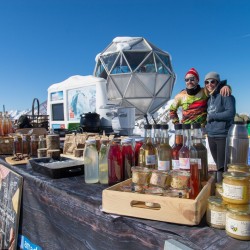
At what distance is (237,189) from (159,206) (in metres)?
0.35

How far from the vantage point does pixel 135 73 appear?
16.0 metres

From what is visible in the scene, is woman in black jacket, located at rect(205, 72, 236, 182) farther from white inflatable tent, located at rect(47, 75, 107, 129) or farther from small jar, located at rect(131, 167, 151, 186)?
white inflatable tent, located at rect(47, 75, 107, 129)

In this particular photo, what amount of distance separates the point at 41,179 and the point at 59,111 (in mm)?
10768

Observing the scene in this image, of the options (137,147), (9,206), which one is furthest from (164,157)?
(9,206)

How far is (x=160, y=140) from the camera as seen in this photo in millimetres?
1553

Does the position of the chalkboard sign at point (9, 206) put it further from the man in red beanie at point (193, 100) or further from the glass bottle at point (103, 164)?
the man in red beanie at point (193, 100)

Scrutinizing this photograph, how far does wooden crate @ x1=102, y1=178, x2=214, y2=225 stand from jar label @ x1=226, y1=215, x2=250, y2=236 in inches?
5.2

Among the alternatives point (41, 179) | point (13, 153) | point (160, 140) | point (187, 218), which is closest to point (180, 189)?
point (187, 218)

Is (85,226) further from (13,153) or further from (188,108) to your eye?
(188,108)

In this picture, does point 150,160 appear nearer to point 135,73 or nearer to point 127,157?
point 127,157

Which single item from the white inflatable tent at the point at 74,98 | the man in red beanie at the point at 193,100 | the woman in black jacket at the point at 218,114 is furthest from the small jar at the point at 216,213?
the white inflatable tent at the point at 74,98

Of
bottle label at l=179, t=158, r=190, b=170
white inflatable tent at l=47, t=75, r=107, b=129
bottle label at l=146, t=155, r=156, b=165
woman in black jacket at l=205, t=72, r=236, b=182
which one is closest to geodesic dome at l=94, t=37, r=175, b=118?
white inflatable tent at l=47, t=75, r=107, b=129

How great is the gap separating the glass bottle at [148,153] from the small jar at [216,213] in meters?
0.48

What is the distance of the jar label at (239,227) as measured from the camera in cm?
90
